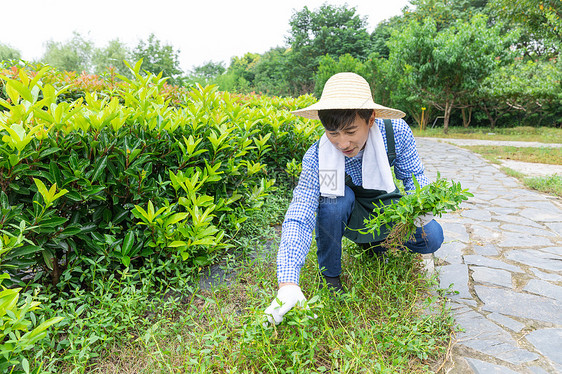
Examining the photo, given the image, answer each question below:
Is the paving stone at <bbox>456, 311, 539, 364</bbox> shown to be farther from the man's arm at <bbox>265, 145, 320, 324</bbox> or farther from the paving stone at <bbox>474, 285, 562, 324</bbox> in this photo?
the man's arm at <bbox>265, 145, 320, 324</bbox>

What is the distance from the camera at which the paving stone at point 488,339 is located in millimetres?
1642

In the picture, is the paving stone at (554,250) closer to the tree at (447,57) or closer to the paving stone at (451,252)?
the paving stone at (451,252)

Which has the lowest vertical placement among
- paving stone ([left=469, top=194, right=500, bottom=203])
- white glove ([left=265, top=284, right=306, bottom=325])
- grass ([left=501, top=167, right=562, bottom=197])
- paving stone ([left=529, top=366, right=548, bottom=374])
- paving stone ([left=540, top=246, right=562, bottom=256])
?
paving stone ([left=540, top=246, right=562, bottom=256])

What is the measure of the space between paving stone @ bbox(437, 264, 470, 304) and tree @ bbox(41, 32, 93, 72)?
40.7 metres

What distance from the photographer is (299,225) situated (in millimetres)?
1690

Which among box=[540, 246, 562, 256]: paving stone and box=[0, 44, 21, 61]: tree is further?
box=[0, 44, 21, 61]: tree

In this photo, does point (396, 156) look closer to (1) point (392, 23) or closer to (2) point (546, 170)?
(2) point (546, 170)

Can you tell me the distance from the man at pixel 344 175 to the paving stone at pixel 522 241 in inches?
60.3

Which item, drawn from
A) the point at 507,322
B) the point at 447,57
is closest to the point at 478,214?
the point at 507,322

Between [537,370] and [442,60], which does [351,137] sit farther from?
[442,60]

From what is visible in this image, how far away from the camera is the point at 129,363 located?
1.58m

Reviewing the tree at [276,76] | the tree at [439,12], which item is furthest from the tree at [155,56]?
the tree at [439,12]

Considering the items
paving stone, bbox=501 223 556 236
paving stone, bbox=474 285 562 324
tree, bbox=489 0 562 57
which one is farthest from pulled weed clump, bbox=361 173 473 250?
tree, bbox=489 0 562 57

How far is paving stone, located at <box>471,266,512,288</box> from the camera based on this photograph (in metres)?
2.36
